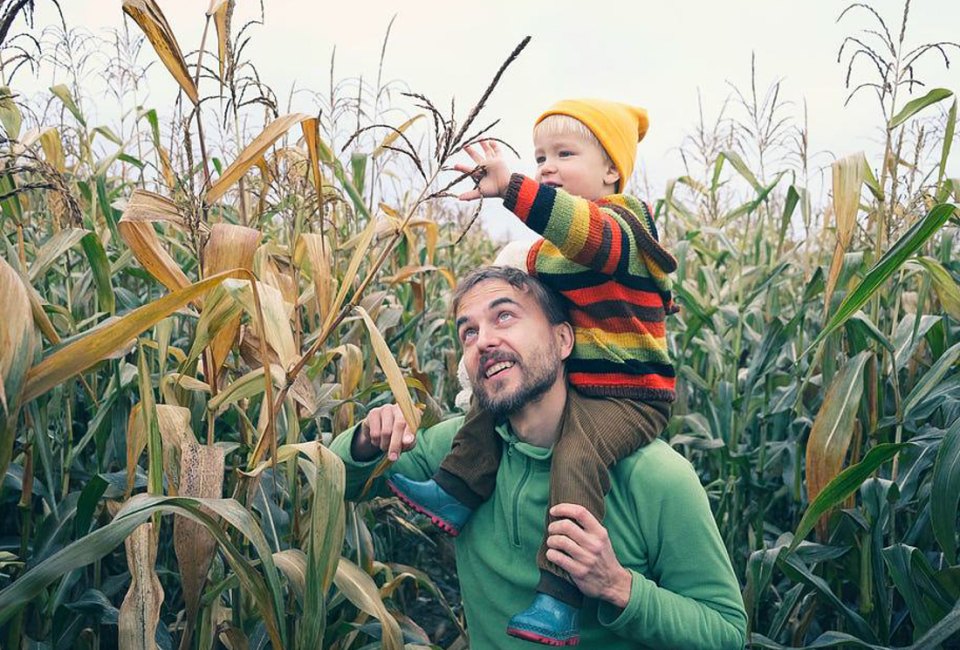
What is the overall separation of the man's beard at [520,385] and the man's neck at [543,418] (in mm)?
40

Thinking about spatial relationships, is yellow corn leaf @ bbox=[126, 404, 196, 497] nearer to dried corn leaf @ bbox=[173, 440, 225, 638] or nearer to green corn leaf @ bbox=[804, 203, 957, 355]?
dried corn leaf @ bbox=[173, 440, 225, 638]

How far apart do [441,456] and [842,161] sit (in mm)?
1339

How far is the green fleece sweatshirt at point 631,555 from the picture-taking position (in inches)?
71.6

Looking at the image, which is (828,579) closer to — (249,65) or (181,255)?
(249,65)

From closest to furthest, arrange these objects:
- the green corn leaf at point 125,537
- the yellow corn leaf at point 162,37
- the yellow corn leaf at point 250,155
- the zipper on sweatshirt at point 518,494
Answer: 1. the green corn leaf at point 125,537
2. the yellow corn leaf at point 162,37
3. the yellow corn leaf at point 250,155
4. the zipper on sweatshirt at point 518,494

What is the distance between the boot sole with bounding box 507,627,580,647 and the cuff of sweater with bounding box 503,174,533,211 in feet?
2.76

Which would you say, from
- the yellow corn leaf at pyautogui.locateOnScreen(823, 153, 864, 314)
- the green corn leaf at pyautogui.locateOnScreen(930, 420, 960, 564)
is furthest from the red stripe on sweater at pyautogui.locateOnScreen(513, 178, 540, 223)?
the green corn leaf at pyautogui.locateOnScreen(930, 420, 960, 564)

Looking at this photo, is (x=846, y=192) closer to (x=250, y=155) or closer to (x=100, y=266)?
(x=250, y=155)

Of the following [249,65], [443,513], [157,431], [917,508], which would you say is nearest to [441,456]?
[443,513]

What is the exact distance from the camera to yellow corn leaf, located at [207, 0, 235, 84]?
5.53 feet

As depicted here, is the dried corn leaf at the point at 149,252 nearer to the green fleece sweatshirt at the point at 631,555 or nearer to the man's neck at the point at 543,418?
the green fleece sweatshirt at the point at 631,555

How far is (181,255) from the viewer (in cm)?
366

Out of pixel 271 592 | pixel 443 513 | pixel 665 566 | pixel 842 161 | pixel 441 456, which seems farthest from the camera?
pixel 842 161

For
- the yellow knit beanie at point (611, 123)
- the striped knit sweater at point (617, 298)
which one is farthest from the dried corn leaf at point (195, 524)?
the yellow knit beanie at point (611, 123)
